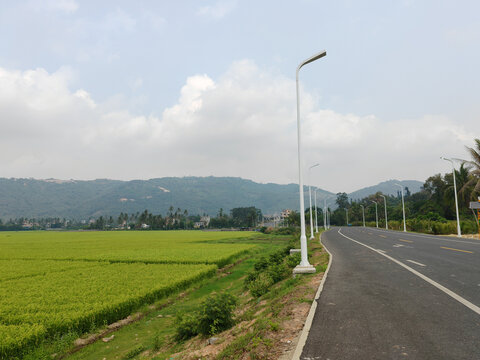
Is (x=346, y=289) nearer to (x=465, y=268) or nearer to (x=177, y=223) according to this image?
(x=465, y=268)

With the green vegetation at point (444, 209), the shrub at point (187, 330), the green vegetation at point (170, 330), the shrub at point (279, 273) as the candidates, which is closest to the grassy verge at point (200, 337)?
the green vegetation at point (170, 330)

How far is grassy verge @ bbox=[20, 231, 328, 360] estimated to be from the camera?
236 inches

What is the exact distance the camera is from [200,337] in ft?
29.7

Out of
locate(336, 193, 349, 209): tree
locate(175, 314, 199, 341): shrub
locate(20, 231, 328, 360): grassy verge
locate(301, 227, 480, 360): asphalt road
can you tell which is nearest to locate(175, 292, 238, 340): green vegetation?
locate(175, 314, 199, 341): shrub

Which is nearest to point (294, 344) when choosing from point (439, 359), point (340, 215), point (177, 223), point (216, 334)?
point (439, 359)

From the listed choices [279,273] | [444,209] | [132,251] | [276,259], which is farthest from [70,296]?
[444,209]

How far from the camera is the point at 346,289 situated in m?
8.98

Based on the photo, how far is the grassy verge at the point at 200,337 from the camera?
6.00 meters

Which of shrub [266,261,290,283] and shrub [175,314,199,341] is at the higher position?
shrub [266,261,290,283]

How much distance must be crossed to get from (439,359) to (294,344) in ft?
7.44

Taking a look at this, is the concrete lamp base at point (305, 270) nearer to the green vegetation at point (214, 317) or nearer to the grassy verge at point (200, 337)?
the grassy verge at point (200, 337)

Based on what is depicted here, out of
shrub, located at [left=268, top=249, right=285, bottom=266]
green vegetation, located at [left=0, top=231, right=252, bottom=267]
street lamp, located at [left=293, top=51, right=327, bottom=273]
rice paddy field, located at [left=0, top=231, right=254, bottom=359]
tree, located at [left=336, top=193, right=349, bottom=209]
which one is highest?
tree, located at [left=336, top=193, right=349, bottom=209]

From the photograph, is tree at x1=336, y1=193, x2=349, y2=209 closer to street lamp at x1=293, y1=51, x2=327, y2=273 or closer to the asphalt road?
street lamp at x1=293, y1=51, x2=327, y2=273

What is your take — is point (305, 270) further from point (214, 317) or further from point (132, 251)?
point (132, 251)
